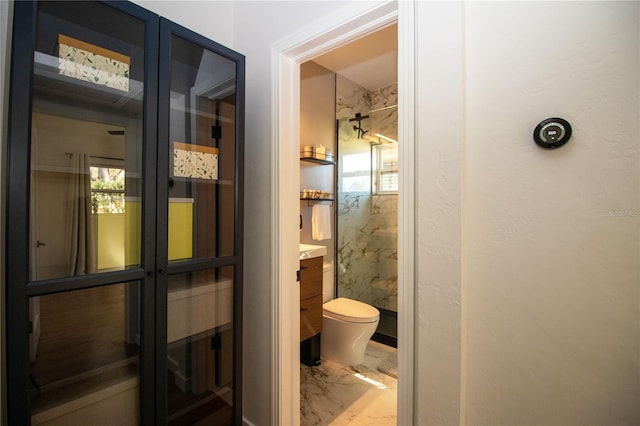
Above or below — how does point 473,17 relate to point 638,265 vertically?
above

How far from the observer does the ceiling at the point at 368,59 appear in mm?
2375

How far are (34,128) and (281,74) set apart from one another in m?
1.02

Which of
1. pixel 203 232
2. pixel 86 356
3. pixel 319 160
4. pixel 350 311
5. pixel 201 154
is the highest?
pixel 319 160

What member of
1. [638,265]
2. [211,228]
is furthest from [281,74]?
[638,265]

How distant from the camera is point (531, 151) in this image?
34.8 inches

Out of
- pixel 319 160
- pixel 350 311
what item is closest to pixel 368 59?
pixel 319 160

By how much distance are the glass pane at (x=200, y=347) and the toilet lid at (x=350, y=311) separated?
118 centimetres

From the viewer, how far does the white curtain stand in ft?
3.34

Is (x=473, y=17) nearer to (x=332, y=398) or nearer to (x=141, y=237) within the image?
(x=141, y=237)

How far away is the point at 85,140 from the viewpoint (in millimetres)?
1064

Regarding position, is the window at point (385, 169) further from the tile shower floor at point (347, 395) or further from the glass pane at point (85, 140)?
the glass pane at point (85, 140)

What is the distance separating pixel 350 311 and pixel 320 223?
31.4 inches

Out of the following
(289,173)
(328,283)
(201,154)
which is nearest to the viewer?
(201,154)

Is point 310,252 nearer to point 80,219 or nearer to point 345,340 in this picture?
point 345,340
